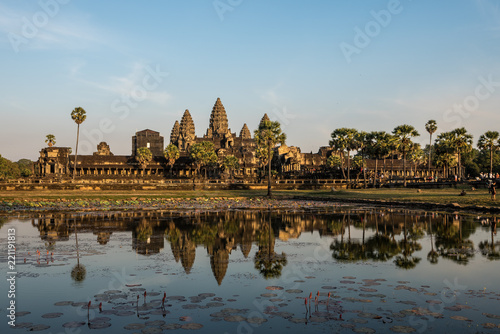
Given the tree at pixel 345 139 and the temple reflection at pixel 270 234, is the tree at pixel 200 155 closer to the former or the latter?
the tree at pixel 345 139

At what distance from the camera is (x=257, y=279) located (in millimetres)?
13445

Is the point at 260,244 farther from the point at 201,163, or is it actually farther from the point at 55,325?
the point at 201,163

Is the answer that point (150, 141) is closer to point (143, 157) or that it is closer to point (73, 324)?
point (143, 157)

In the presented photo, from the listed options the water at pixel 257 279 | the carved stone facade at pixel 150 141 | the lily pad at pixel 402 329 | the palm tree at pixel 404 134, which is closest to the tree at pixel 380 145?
the palm tree at pixel 404 134

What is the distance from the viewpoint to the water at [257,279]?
9648 millimetres

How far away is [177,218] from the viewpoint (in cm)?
3125

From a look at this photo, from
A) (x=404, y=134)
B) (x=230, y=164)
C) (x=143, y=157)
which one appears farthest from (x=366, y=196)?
(x=143, y=157)

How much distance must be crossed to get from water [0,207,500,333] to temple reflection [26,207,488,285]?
0.08 metres

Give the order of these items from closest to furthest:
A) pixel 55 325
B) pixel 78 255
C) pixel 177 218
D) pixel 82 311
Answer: pixel 55 325 < pixel 82 311 < pixel 78 255 < pixel 177 218

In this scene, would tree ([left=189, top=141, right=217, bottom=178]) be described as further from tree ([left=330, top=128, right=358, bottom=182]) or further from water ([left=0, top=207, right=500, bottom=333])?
water ([left=0, top=207, right=500, bottom=333])

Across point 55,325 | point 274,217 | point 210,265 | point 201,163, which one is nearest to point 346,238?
point 210,265

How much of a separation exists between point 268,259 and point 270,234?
6965mm

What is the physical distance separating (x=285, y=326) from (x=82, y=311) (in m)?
4.55

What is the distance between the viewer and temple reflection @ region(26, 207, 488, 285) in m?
17.0
